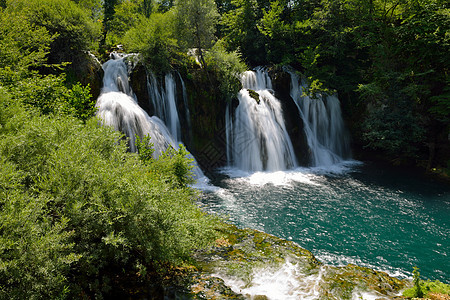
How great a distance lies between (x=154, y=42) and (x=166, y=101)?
475 centimetres

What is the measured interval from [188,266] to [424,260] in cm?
→ 982

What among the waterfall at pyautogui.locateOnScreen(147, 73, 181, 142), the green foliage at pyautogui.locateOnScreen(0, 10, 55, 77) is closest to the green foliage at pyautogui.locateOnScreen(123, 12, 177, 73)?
the waterfall at pyautogui.locateOnScreen(147, 73, 181, 142)

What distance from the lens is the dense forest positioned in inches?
176

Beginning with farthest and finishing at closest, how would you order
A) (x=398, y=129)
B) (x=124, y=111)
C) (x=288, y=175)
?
(x=398, y=129) < (x=288, y=175) < (x=124, y=111)

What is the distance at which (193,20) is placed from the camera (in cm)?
2156

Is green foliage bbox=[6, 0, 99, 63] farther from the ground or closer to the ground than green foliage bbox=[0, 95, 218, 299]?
farther from the ground

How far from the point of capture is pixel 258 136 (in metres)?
21.8

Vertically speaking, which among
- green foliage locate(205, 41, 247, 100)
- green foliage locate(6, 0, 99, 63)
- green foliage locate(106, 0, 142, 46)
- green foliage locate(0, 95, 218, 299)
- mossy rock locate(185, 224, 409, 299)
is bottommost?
mossy rock locate(185, 224, 409, 299)

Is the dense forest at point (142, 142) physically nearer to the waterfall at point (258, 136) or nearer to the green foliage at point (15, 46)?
the green foliage at point (15, 46)

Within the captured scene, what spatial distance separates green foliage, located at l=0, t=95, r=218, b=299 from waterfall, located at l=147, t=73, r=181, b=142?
1273 centimetres

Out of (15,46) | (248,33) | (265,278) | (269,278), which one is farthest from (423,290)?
(248,33)

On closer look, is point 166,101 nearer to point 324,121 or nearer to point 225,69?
point 225,69

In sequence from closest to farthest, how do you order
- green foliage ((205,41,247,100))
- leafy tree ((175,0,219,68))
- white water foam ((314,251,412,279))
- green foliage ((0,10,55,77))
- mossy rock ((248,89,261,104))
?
white water foam ((314,251,412,279)) < green foliage ((0,10,55,77)) < leafy tree ((175,0,219,68)) < green foliage ((205,41,247,100)) < mossy rock ((248,89,261,104))

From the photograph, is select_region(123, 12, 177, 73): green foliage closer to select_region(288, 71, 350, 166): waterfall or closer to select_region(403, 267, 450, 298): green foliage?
select_region(288, 71, 350, 166): waterfall
